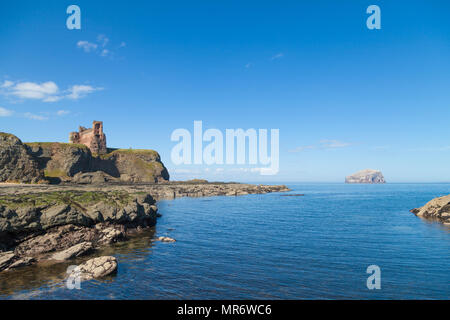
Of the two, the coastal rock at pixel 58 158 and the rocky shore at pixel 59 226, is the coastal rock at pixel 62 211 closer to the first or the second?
the rocky shore at pixel 59 226

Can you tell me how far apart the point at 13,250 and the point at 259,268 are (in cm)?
2656

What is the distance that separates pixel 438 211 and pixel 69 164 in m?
161

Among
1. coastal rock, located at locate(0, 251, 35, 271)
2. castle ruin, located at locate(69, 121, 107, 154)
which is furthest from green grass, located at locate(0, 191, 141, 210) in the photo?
castle ruin, located at locate(69, 121, 107, 154)

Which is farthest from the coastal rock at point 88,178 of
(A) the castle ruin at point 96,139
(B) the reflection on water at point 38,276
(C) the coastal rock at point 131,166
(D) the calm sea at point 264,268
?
(B) the reflection on water at point 38,276

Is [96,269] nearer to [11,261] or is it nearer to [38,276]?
[38,276]

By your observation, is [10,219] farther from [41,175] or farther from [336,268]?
[41,175]

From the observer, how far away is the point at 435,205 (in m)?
62.0

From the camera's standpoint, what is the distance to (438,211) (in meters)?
58.8

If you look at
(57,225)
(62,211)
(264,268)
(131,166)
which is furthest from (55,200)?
(131,166)

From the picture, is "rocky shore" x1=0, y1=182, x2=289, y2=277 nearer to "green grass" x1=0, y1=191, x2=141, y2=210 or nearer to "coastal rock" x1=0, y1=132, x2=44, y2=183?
"green grass" x1=0, y1=191, x2=141, y2=210

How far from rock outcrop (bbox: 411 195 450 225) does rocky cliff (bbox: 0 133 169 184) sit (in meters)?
127
